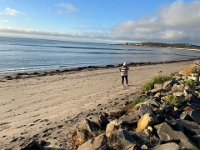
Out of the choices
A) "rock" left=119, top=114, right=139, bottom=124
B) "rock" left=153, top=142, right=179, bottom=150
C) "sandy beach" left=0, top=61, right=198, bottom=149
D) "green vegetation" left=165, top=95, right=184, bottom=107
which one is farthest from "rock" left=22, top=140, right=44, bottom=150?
"green vegetation" left=165, top=95, right=184, bottom=107

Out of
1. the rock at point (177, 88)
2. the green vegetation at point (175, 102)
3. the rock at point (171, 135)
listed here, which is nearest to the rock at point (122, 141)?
the rock at point (171, 135)

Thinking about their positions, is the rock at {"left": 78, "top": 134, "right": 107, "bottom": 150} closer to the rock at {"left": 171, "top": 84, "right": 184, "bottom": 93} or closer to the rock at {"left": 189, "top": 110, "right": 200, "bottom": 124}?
the rock at {"left": 189, "top": 110, "right": 200, "bottom": 124}

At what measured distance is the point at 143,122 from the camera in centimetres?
785

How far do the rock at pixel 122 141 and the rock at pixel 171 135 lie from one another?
2.22ft

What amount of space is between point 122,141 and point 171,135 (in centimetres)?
110

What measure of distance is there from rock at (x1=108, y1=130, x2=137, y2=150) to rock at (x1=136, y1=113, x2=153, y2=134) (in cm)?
69

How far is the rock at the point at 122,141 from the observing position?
6.65m

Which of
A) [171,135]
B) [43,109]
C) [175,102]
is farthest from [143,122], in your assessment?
[43,109]

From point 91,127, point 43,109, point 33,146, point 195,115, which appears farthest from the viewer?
point 43,109

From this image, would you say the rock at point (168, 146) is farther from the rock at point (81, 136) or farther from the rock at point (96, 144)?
the rock at point (81, 136)

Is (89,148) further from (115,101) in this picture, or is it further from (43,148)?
(115,101)

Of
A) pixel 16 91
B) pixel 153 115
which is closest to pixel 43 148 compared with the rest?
pixel 153 115

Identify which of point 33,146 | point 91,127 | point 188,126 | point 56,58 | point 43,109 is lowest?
point 56,58

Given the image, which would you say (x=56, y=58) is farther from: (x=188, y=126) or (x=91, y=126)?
(x=188, y=126)
